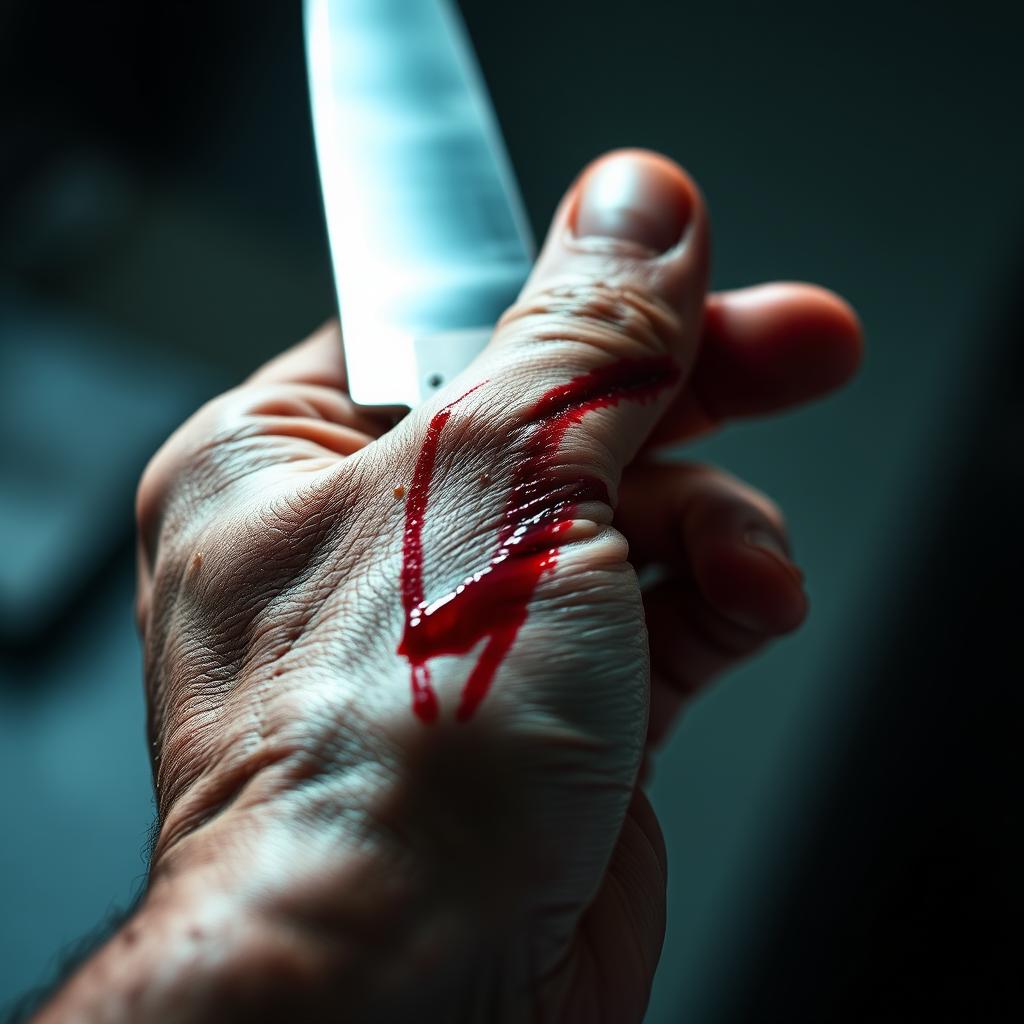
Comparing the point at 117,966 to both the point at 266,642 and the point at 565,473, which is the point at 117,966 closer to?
the point at 266,642

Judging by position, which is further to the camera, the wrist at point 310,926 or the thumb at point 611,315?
the thumb at point 611,315

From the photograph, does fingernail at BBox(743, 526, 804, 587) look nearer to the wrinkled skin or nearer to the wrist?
the wrinkled skin

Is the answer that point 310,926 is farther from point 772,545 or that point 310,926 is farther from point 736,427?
point 736,427

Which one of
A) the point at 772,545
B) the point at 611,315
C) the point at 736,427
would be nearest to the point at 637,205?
the point at 611,315

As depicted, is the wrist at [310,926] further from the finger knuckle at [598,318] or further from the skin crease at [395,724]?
the finger knuckle at [598,318]

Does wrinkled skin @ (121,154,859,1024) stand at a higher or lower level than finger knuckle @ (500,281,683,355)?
→ lower

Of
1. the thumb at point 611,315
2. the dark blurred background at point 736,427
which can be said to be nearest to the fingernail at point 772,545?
the thumb at point 611,315

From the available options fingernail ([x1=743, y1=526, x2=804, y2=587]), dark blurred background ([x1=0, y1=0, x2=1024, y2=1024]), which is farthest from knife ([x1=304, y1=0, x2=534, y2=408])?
dark blurred background ([x1=0, y1=0, x2=1024, y2=1024])

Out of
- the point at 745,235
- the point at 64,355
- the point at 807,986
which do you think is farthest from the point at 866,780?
the point at 64,355
